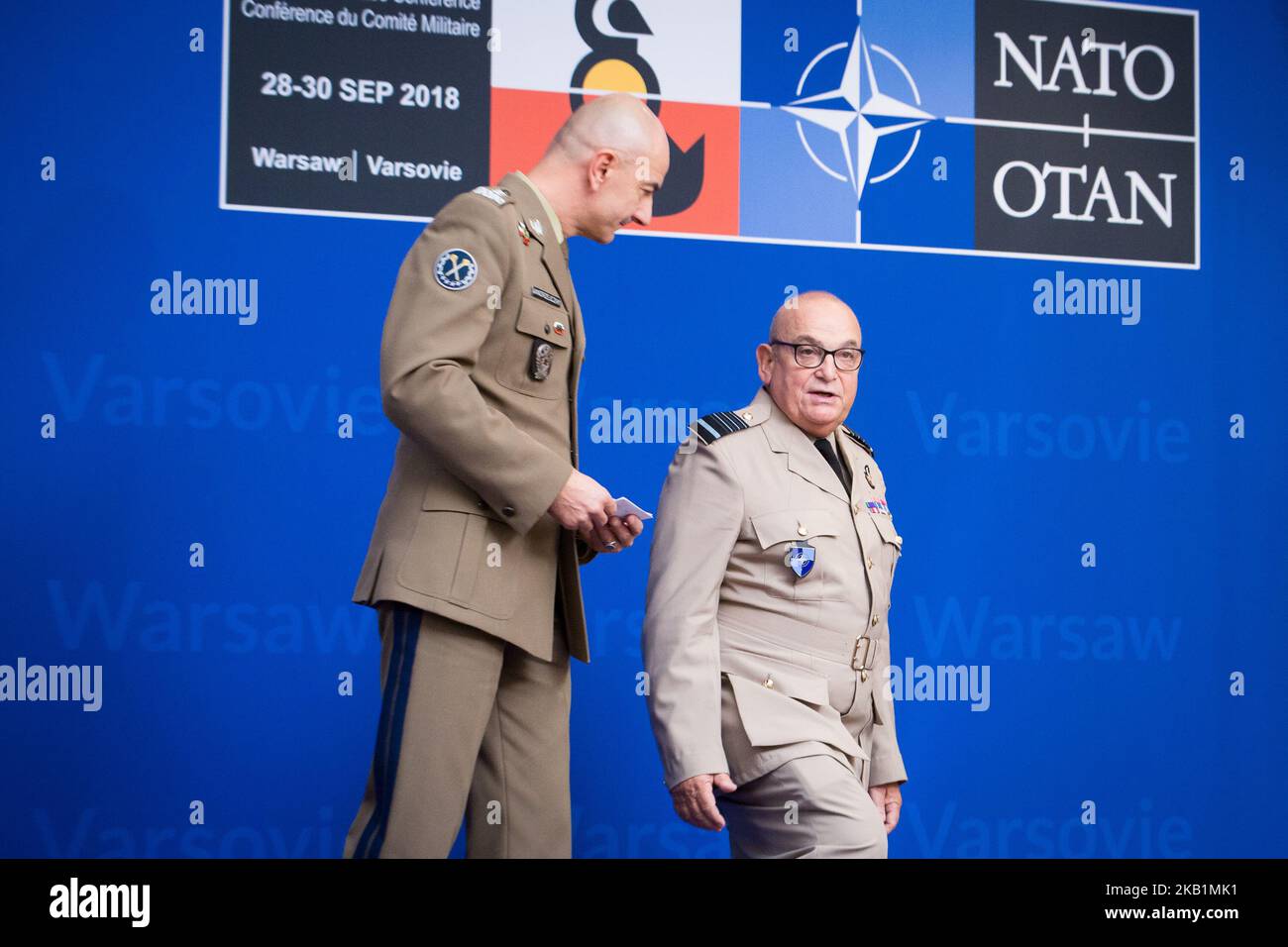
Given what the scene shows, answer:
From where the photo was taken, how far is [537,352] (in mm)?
2256

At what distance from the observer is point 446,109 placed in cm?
353

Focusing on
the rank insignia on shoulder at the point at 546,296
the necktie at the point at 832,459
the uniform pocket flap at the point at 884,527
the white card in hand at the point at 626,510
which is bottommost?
the uniform pocket flap at the point at 884,527

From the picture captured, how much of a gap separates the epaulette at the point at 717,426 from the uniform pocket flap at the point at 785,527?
18 cm

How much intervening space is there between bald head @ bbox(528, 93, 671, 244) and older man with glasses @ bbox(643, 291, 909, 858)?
40cm

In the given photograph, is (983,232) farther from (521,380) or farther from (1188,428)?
(521,380)

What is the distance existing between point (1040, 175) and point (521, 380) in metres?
2.25

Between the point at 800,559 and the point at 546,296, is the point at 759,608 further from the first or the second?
the point at 546,296

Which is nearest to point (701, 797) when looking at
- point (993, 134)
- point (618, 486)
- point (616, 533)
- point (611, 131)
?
point (616, 533)

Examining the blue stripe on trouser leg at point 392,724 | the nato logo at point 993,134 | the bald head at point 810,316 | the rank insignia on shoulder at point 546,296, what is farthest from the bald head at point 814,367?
the nato logo at point 993,134

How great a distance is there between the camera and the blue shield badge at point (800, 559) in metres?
2.43

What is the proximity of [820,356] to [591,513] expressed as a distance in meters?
0.63

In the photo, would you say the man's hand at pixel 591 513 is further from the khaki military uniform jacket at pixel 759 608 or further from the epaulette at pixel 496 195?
the epaulette at pixel 496 195
